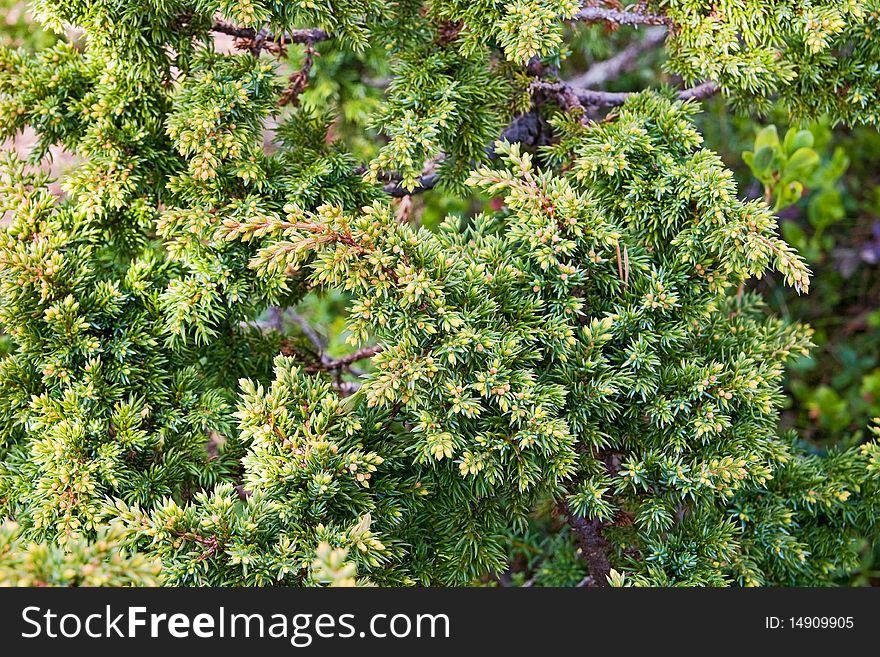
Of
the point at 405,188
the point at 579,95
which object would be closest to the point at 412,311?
the point at 405,188

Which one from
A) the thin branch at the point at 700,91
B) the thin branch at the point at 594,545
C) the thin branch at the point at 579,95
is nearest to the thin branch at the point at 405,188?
the thin branch at the point at 579,95

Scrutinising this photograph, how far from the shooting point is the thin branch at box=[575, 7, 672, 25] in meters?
1.54

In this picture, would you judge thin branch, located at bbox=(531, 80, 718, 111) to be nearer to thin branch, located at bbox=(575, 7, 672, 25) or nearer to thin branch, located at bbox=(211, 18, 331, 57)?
thin branch, located at bbox=(575, 7, 672, 25)

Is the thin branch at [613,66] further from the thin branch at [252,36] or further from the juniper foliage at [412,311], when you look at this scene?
the thin branch at [252,36]

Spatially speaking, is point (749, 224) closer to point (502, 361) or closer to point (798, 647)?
point (502, 361)

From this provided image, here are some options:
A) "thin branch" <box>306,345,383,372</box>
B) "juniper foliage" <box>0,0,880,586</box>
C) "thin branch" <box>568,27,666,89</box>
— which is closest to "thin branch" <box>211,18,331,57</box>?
"juniper foliage" <box>0,0,880,586</box>

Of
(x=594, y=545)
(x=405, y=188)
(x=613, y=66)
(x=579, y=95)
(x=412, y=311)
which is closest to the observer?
(x=412, y=311)

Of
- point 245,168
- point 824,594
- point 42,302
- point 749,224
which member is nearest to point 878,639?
point 824,594

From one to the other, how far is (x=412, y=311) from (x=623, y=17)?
0.79 metres

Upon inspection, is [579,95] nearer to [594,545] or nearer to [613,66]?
[594,545]

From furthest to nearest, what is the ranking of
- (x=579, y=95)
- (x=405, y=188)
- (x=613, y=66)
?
(x=613, y=66) → (x=579, y=95) → (x=405, y=188)

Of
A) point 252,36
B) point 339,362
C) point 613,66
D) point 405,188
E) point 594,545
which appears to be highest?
point 613,66

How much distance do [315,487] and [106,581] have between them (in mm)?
326

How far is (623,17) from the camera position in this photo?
5.05 feet
